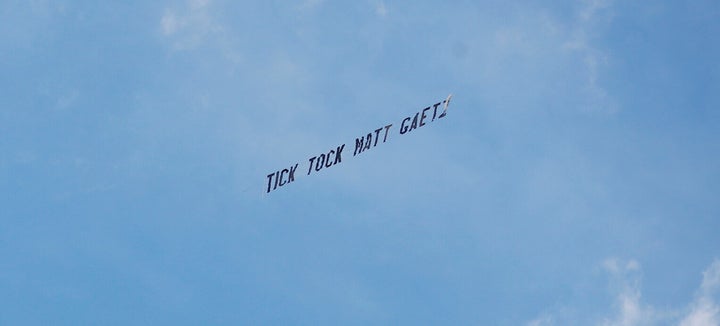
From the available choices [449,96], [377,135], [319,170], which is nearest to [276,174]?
[319,170]

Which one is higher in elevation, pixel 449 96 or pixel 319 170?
pixel 449 96

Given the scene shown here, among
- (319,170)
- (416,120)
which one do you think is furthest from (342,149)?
(416,120)

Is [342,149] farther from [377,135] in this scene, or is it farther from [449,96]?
[449,96]

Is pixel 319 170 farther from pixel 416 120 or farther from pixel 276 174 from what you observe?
pixel 416 120

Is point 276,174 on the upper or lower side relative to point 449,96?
lower

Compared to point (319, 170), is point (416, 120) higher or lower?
higher

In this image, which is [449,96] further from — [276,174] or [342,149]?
[276,174]

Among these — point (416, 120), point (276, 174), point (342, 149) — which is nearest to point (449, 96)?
point (416, 120)
